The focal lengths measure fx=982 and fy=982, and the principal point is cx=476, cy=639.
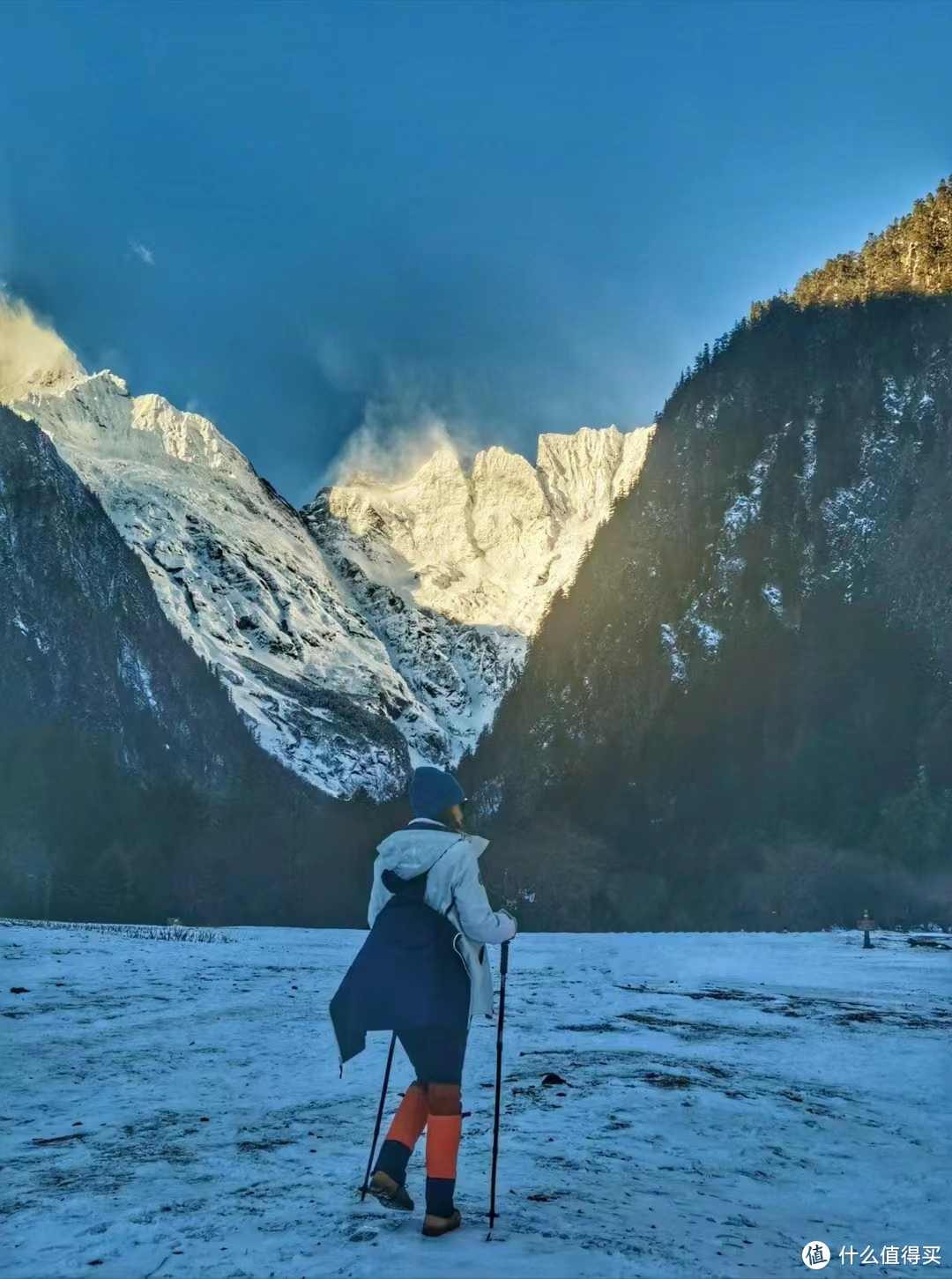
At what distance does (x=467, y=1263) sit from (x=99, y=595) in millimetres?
177054

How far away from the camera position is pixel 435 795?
643cm

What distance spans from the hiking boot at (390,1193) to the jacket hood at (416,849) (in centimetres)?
168

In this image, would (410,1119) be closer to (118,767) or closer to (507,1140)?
(507,1140)

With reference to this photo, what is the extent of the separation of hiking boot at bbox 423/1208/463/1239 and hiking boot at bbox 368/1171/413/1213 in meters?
0.32

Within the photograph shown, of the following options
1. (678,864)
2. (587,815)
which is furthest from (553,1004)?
(587,815)

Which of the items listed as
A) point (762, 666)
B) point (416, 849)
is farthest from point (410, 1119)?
point (762, 666)

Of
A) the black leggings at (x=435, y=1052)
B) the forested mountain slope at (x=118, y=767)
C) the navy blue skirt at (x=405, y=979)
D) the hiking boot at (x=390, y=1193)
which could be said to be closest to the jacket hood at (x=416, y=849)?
the navy blue skirt at (x=405, y=979)

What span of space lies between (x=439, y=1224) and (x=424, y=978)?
1.25 m

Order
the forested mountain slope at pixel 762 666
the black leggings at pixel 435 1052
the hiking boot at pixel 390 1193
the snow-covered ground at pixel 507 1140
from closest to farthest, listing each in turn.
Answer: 1. the snow-covered ground at pixel 507 1140
2. the hiking boot at pixel 390 1193
3. the black leggings at pixel 435 1052
4. the forested mountain slope at pixel 762 666

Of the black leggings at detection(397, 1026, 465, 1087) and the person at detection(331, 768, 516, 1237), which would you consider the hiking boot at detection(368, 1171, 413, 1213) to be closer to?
the person at detection(331, 768, 516, 1237)

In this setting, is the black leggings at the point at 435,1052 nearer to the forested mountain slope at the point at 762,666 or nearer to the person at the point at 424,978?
the person at the point at 424,978

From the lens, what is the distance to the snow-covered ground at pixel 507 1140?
493 cm

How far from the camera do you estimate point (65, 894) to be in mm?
97812

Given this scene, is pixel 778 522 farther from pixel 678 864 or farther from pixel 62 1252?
pixel 62 1252
